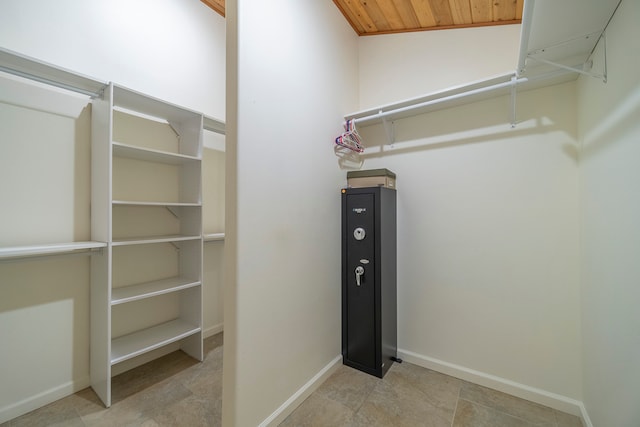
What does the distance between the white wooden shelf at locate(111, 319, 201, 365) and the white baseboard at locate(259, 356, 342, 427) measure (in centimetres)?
107

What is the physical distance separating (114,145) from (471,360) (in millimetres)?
3180

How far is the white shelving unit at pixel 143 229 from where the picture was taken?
176cm

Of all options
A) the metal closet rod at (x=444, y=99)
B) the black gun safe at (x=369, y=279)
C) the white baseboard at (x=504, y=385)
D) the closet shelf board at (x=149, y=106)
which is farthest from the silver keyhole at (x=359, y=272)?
the closet shelf board at (x=149, y=106)

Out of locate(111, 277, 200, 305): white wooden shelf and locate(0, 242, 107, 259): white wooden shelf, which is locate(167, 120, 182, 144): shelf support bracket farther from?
locate(111, 277, 200, 305): white wooden shelf

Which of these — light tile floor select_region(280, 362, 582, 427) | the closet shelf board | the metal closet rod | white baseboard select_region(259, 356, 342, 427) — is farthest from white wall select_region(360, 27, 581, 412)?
the closet shelf board

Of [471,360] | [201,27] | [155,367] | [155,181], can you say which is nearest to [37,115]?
[155,181]

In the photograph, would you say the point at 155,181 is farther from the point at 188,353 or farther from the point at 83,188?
the point at 188,353

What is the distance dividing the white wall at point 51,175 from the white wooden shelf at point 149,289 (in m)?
0.28

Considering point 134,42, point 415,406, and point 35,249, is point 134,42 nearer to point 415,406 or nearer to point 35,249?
point 35,249

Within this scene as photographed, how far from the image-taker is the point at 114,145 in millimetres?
1769

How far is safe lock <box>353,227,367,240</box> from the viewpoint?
205 cm

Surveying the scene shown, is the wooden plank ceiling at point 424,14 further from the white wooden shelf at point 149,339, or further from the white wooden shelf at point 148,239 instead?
the white wooden shelf at point 149,339

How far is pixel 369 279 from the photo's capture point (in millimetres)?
2027

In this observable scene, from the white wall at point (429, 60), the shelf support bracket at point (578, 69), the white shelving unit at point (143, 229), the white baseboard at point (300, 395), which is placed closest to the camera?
the shelf support bracket at point (578, 69)
